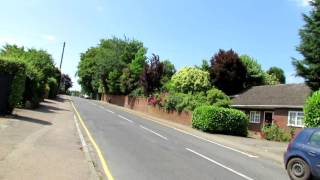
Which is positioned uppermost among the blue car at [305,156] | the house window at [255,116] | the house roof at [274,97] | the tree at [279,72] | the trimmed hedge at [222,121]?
the tree at [279,72]

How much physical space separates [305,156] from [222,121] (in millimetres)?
19056

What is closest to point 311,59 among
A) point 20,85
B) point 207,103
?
point 207,103

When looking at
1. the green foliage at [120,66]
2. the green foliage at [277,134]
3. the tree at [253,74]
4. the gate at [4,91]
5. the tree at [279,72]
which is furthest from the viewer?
the tree at [279,72]

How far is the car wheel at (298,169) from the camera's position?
13969mm

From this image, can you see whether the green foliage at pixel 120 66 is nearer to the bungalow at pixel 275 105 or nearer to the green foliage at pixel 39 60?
the green foliage at pixel 39 60

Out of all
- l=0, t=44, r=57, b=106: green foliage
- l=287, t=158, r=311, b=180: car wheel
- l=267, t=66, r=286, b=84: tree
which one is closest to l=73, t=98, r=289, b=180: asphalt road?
l=287, t=158, r=311, b=180: car wheel

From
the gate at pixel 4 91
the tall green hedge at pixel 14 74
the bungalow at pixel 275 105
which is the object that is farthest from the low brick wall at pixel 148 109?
the gate at pixel 4 91

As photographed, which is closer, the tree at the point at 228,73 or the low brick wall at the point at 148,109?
the low brick wall at the point at 148,109

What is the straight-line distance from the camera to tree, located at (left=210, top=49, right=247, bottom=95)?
175ft

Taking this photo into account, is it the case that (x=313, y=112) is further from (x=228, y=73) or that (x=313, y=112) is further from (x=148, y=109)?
(x=148, y=109)

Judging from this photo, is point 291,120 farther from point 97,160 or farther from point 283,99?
point 97,160

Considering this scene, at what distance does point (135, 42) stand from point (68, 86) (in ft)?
170

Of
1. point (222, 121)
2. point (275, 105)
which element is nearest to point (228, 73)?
point (275, 105)

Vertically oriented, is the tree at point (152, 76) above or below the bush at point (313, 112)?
above
